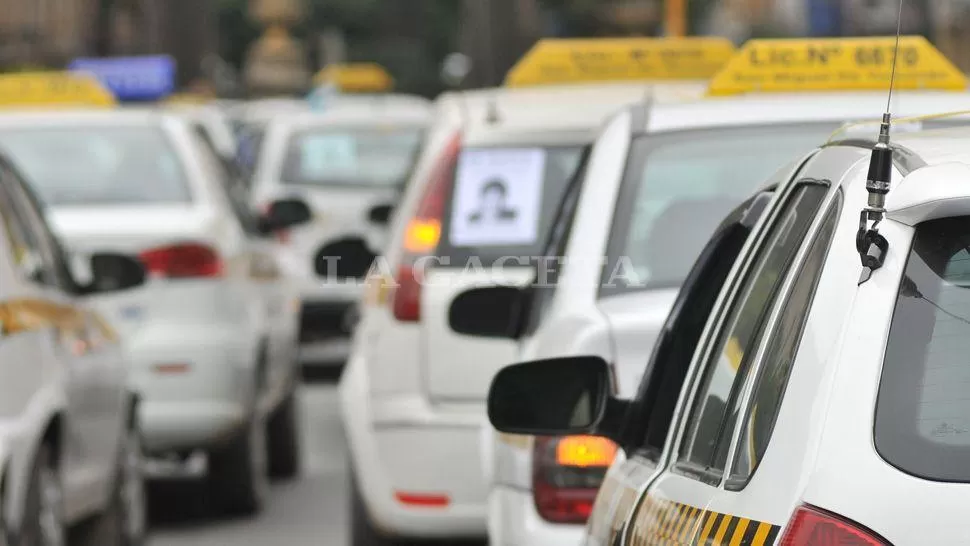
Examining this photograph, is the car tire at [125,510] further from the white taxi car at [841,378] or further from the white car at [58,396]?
the white taxi car at [841,378]

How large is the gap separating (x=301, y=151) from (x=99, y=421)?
9.12 metres

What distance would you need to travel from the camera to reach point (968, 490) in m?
2.54

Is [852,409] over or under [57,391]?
over

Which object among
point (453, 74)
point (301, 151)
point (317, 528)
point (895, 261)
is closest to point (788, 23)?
point (453, 74)

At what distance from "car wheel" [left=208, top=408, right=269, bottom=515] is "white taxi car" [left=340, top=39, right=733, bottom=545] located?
200 centimetres

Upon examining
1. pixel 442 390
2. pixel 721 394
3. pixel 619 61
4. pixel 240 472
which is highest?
pixel 721 394

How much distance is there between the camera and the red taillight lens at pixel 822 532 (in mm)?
2496

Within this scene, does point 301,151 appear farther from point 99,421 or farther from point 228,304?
point 99,421

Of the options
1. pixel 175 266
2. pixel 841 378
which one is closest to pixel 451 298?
pixel 175 266

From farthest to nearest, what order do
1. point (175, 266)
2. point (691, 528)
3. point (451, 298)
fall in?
1. point (175, 266)
2. point (451, 298)
3. point (691, 528)

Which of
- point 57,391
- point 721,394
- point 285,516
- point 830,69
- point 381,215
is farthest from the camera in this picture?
point 381,215

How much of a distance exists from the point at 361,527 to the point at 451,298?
971 mm

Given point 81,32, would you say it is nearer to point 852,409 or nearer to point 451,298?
point 451,298

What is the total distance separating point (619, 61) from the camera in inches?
392
